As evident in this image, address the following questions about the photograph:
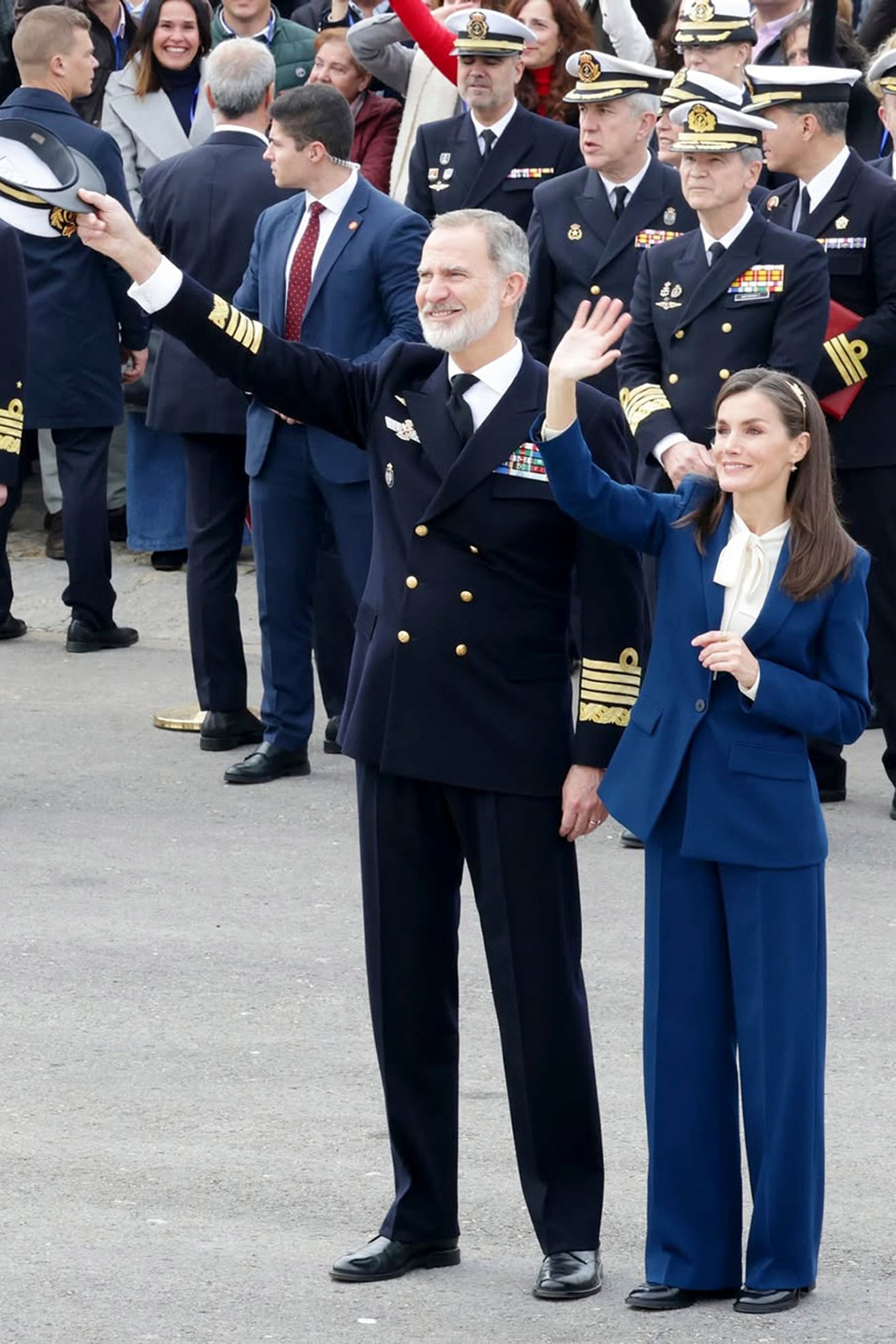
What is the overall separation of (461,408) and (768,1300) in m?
1.71

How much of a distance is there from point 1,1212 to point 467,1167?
96cm

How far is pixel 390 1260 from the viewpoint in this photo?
182 inches

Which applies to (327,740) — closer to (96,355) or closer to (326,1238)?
(96,355)

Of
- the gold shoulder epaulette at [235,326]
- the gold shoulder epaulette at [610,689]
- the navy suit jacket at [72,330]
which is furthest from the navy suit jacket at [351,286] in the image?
the gold shoulder epaulette at [610,689]

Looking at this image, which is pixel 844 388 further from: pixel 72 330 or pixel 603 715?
pixel 72 330

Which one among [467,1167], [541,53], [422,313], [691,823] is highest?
[541,53]

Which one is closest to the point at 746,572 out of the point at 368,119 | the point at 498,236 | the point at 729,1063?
the point at 498,236

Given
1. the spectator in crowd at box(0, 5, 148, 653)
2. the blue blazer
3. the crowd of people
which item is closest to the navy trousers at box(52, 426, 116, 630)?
the spectator in crowd at box(0, 5, 148, 653)

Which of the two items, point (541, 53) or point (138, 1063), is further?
point (541, 53)

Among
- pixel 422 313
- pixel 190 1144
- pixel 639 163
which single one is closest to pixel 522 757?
pixel 422 313

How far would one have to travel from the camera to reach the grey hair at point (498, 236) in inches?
175

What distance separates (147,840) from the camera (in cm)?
750

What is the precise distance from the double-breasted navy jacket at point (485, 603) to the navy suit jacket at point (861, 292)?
307cm

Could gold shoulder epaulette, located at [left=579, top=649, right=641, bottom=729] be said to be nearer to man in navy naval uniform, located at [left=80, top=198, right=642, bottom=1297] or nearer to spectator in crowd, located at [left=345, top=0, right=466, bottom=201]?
man in navy naval uniform, located at [left=80, top=198, right=642, bottom=1297]
